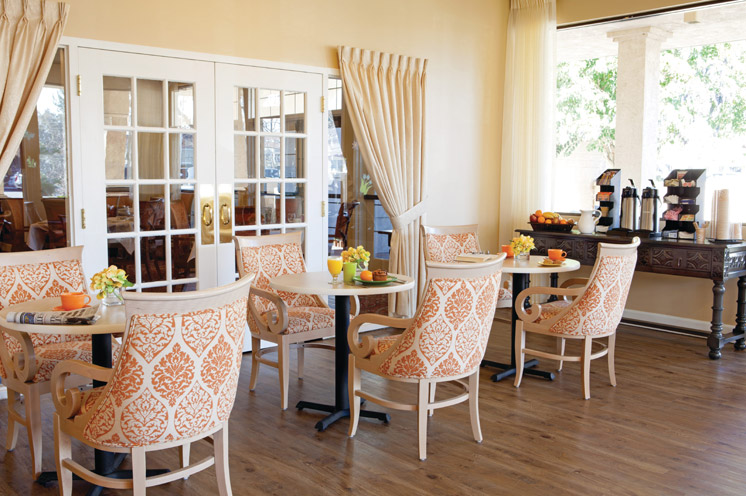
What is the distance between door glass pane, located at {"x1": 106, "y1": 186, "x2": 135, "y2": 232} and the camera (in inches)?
178

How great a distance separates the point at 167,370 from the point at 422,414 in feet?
4.28

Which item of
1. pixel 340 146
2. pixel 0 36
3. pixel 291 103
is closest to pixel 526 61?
pixel 340 146

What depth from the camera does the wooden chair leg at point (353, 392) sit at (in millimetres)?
3471

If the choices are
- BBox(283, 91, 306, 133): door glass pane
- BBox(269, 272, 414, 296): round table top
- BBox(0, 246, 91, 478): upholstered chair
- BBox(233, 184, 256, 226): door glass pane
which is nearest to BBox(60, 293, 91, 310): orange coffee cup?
BBox(0, 246, 91, 478): upholstered chair

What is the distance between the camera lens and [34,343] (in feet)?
11.3

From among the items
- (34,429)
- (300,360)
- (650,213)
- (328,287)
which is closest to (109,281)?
(34,429)

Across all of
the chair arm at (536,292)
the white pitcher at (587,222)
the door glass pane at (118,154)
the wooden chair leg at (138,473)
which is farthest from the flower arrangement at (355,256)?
the white pitcher at (587,222)

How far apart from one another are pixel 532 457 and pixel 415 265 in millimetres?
2881

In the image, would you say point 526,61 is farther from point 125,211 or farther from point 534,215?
point 125,211

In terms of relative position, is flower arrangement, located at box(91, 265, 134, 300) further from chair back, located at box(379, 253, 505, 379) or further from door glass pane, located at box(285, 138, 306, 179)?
door glass pane, located at box(285, 138, 306, 179)

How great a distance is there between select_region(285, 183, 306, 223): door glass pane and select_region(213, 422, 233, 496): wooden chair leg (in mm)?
2918

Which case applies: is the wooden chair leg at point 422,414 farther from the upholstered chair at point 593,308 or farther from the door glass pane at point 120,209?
the door glass pane at point 120,209

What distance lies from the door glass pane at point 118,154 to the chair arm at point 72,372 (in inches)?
84.7

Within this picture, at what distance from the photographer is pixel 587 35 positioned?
22.3 ft
